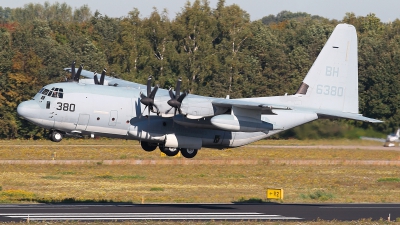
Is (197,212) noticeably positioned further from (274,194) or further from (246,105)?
(274,194)

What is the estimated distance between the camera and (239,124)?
32.0 metres

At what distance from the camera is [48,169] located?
51406 mm

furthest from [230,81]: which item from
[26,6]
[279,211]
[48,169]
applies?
[26,6]

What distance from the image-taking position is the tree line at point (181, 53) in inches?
2963

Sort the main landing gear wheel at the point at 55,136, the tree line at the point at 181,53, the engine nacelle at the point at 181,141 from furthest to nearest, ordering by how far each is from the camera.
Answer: the tree line at the point at 181,53
the engine nacelle at the point at 181,141
the main landing gear wheel at the point at 55,136

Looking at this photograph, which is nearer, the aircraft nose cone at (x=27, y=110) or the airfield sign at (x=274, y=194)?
the aircraft nose cone at (x=27, y=110)

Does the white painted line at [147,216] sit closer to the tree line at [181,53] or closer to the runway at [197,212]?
the runway at [197,212]

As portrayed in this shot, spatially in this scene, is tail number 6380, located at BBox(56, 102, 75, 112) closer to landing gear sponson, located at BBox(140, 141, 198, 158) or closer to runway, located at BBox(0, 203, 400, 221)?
landing gear sponson, located at BBox(140, 141, 198, 158)

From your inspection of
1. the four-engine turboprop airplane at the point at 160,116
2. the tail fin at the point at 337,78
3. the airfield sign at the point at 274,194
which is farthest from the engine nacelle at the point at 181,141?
the airfield sign at the point at 274,194

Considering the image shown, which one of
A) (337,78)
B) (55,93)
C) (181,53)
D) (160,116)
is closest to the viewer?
(55,93)

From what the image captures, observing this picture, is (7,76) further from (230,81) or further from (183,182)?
(183,182)

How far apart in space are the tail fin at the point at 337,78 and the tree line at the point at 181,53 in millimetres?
33534

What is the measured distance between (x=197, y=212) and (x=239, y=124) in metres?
4.91

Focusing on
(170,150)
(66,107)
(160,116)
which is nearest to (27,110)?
(66,107)
